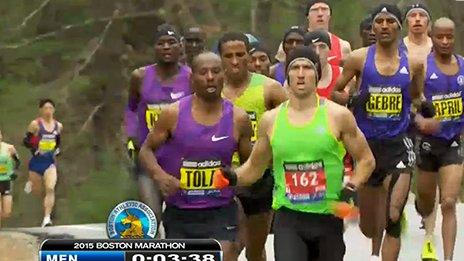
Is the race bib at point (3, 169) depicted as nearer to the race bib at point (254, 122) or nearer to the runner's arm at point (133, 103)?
the runner's arm at point (133, 103)

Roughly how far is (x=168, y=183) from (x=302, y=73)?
1.05m

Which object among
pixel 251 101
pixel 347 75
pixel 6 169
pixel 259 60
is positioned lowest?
pixel 6 169

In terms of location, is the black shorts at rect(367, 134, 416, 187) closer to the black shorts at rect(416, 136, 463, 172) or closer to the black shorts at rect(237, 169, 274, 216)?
the black shorts at rect(237, 169, 274, 216)

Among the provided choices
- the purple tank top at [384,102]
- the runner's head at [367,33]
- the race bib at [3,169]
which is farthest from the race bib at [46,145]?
the purple tank top at [384,102]

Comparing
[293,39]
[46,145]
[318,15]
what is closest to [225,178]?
[293,39]

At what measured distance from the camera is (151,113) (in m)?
10.2

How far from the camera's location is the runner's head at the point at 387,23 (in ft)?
33.0

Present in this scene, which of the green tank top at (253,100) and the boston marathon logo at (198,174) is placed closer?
the boston marathon logo at (198,174)

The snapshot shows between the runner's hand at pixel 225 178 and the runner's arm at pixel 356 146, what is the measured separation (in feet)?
2.16

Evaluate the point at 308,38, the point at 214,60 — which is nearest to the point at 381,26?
the point at 308,38

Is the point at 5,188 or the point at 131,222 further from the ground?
the point at 131,222

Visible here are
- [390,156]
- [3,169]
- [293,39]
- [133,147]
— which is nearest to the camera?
[390,156]

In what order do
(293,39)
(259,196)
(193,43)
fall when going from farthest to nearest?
1. (293,39)
2. (193,43)
3. (259,196)

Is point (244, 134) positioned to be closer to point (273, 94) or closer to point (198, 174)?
point (198, 174)
